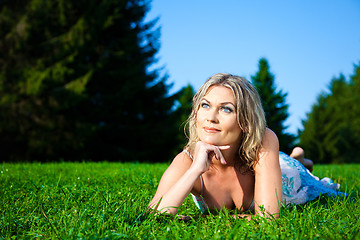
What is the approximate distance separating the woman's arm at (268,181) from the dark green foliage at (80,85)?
47.2 feet

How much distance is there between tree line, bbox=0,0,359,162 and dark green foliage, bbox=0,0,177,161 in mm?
52

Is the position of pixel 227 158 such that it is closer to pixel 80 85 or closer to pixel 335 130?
pixel 80 85

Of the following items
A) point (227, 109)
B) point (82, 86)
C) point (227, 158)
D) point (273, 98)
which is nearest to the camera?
point (227, 109)

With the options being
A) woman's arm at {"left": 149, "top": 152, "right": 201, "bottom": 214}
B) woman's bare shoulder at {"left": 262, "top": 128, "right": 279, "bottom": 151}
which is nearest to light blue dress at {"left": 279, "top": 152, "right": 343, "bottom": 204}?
woman's bare shoulder at {"left": 262, "top": 128, "right": 279, "bottom": 151}

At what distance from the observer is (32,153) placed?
54.1ft

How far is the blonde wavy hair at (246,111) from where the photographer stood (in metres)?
2.83

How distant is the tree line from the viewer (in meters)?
16.2

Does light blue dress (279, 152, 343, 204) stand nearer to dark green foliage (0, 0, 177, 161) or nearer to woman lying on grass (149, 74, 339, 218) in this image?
woman lying on grass (149, 74, 339, 218)

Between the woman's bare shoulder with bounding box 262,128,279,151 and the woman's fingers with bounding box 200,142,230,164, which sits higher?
the woman's bare shoulder with bounding box 262,128,279,151

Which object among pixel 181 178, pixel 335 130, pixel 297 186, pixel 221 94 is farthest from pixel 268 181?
pixel 335 130

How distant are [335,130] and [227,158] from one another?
36.7 m

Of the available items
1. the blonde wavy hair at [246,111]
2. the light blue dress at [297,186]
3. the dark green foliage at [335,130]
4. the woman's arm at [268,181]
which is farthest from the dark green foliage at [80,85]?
the dark green foliage at [335,130]

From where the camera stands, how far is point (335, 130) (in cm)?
3544

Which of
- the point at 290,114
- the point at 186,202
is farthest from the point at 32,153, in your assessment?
the point at 290,114
